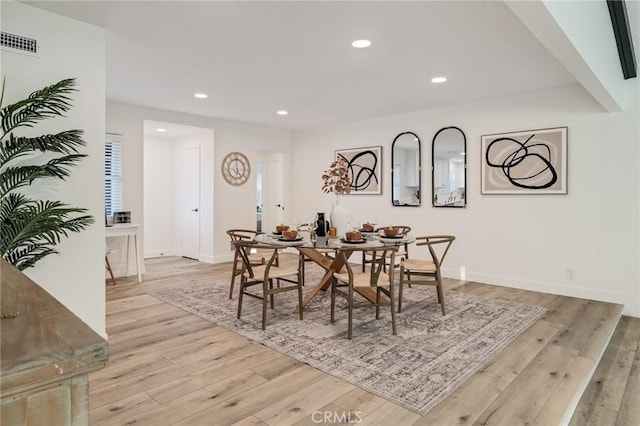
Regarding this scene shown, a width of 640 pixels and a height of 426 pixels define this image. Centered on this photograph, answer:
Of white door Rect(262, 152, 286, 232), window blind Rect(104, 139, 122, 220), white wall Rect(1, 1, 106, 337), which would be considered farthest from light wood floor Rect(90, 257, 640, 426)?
white door Rect(262, 152, 286, 232)

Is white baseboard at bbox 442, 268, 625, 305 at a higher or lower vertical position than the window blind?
lower

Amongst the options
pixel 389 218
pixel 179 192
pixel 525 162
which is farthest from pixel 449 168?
pixel 179 192

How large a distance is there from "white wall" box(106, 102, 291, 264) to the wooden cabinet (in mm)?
5468

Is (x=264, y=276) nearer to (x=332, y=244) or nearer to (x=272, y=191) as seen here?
(x=332, y=244)

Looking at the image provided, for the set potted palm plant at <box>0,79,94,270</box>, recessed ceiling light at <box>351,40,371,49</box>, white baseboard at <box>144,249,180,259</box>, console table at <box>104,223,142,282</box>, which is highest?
recessed ceiling light at <box>351,40,371,49</box>

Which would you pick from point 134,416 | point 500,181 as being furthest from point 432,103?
point 134,416

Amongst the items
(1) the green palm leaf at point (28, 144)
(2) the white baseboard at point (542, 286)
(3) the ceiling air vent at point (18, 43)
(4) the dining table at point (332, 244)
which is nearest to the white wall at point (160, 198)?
(4) the dining table at point (332, 244)

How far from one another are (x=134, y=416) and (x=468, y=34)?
135 inches

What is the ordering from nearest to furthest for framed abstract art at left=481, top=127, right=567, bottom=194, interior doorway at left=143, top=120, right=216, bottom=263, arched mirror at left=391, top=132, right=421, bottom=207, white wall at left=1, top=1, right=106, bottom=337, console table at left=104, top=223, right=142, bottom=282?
white wall at left=1, top=1, right=106, bottom=337 < framed abstract art at left=481, top=127, right=567, bottom=194 < console table at left=104, top=223, right=142, bottom=282 < arched mirror at left=391, top=132, right=421, bottom=207 < interior doorway at left=143, top=120, right=216, bottom=263

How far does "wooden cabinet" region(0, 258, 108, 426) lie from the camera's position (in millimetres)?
500

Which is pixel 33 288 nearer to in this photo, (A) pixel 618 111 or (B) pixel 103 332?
(B) pixel 103 332

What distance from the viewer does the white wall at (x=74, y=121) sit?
2.63 metres

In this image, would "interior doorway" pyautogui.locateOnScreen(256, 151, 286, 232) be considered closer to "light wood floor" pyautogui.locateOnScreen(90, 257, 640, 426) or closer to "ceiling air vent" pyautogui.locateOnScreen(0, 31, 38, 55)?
"light wood floor" pyautogui.locateOnScreen(90, 257, 640, 426)

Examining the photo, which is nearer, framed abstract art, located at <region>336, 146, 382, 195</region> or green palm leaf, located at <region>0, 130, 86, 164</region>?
green palm leaf, located at <region>0, 130, 86, 164</region>
